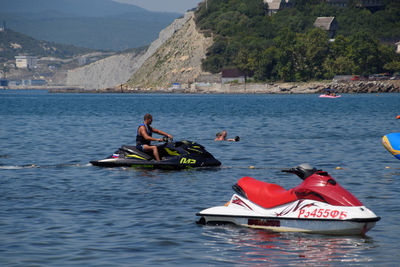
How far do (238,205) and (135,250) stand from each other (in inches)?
96.5

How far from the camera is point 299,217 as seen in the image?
39.0 ft

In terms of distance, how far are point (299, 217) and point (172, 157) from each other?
9.61 metres

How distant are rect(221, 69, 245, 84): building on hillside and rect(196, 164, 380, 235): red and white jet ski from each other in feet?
590

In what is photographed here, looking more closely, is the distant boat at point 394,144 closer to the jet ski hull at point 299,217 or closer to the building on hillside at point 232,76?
the jet ski hull at point 299,217

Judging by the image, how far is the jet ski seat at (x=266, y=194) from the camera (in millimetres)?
12016

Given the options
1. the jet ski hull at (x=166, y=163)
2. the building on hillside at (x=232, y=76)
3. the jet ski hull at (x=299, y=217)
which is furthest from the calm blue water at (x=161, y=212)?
the building on hillside at (x=232, y=76)

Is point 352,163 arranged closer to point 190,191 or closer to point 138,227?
point 190,191

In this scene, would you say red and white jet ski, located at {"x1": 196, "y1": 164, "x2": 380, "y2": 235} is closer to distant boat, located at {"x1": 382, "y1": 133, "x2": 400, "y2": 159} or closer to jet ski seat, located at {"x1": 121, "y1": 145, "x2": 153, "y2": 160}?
jet ski seat, located at {"x1": 121, "y1": 145, "x2": 153, "y2": 160}

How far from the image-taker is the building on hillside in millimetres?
192712

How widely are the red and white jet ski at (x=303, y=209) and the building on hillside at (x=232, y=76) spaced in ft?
590

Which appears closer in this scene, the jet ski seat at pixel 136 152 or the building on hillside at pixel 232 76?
the jet ski seat at pixel 136 152

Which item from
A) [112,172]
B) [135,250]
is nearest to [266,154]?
[112,172]

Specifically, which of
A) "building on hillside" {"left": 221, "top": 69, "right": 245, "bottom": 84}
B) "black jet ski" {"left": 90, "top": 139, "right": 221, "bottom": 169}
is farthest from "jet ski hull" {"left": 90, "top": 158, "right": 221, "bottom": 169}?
"building on hillside" {"left": 221, "top": 69, "right": 245, "bottom": 84}

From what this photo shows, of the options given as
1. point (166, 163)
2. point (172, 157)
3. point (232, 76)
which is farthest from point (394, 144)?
point (232, 76)
